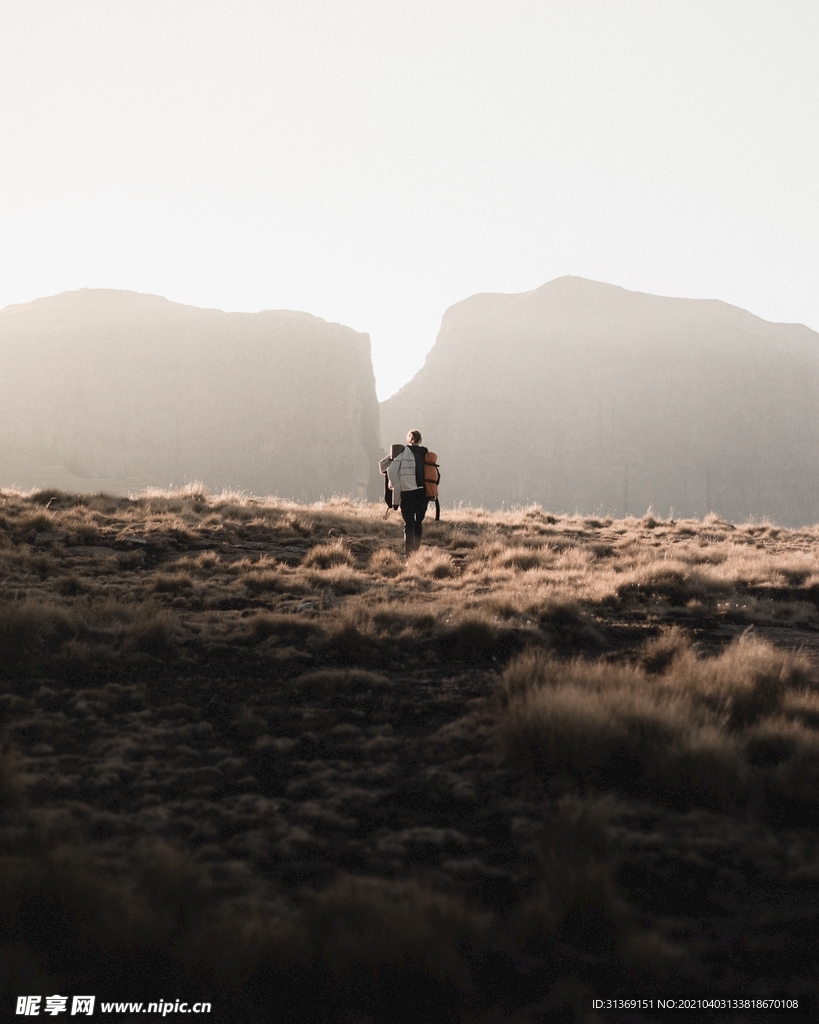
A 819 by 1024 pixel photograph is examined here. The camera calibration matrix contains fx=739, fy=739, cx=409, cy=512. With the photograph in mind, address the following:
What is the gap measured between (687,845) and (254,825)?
2089mm

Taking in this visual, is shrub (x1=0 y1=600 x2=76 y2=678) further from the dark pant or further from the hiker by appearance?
the dark pant

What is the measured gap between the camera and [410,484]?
41.7ft

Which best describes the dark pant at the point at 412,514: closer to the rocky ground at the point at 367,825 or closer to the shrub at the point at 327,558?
the shrub at the point at 327,558

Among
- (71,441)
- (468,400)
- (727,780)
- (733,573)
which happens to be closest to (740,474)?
(468,400)

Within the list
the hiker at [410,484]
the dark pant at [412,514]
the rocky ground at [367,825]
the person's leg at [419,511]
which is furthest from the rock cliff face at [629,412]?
the rocky ground at [367,825]

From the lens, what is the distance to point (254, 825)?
144 inches

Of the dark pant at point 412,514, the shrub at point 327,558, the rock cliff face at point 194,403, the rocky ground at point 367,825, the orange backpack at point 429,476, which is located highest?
the rock cliff face at point 194,403

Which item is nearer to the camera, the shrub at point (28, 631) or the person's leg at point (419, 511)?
the shrub at point (28, 631)

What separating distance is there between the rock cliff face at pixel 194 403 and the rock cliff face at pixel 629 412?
2895cm

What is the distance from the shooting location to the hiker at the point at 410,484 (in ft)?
Answer: 41.5

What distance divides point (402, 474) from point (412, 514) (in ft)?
2.95

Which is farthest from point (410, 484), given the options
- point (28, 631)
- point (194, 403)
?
point (194, 403)

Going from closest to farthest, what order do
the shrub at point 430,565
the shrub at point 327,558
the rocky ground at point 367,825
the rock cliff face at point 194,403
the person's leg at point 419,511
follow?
the rocky ground at point 367,825 < the shrub at point 430,565 < the shrub at point 327,558 < the person's leg at point 419,511 < the rock cliff face at point 194,403

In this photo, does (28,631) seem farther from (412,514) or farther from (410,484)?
(412,514)
